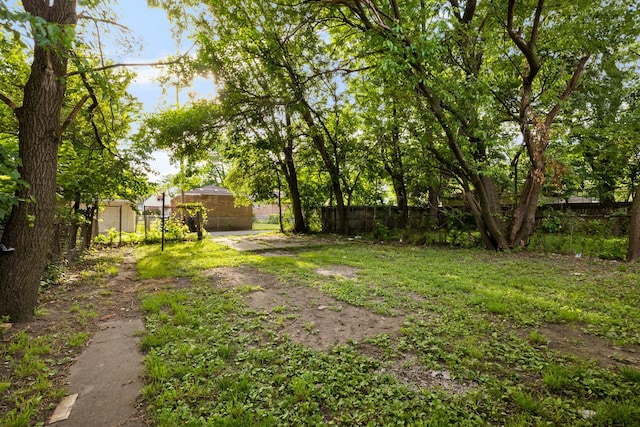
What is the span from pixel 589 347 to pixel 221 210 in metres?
20.7

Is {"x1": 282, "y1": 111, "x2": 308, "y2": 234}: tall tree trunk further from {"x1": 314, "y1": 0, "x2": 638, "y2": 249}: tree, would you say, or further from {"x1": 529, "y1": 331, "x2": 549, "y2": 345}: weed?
{"x1": 529, "y1": 331, "x2": 549, "y2": 345}: weed

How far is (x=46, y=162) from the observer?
351 centimetres

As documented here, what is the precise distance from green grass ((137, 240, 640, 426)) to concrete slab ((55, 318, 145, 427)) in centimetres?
13

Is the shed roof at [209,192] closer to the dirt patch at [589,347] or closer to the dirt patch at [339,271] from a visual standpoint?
the dirt patch at [339,271]

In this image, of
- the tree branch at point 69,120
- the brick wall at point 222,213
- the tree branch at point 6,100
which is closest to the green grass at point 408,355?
the tree branch at point 69,120

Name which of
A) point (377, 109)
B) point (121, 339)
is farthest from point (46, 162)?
point (377, 109)

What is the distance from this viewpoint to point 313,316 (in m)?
A: 3.51

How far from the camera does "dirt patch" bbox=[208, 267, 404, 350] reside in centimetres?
297

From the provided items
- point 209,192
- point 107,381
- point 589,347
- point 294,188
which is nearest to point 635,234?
point 589,347

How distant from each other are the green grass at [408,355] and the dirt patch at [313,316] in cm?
10

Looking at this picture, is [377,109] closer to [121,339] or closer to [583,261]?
[583,261]

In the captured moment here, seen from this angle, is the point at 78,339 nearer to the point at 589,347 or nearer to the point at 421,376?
the point at 421,376

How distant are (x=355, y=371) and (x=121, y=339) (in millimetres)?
2359

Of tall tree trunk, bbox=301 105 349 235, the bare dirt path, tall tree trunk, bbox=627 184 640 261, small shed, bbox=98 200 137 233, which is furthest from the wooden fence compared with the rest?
small shed, bbox=98 200 137 233
